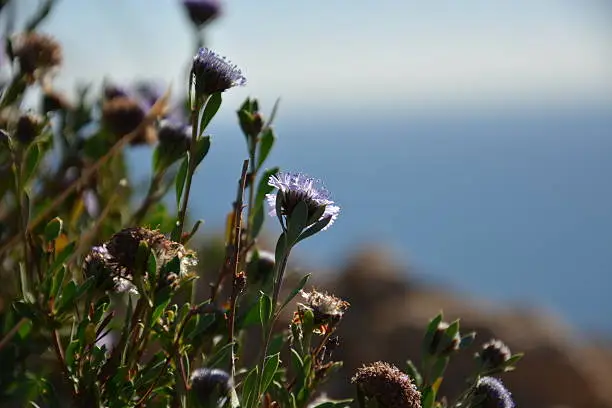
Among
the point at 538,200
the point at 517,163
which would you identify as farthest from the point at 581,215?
the point at 517,163

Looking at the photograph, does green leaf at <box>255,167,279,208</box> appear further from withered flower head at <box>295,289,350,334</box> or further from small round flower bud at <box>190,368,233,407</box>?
small round flower bud at <box>190,368,233,407</box>

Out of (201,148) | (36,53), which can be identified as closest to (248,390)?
(201,148)

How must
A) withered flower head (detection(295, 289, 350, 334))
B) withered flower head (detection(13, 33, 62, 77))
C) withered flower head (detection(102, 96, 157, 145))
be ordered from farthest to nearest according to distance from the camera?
1. withered flower head (detection(102, 96, 157, 145))
2. withered flower head (detection(13, 33, 62, 77))
3. withered flower head (detection(295, 289, 350, 334))

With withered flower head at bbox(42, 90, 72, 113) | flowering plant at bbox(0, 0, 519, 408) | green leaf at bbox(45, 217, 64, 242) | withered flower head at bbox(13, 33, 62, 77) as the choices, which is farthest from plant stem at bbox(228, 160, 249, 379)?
withered flower head at bbox(42, 90, 72, 113)

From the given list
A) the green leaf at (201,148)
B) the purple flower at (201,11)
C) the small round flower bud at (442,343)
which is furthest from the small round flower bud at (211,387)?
the purple flower at (201,11)

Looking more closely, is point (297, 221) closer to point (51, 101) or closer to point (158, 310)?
point (158, 310)
